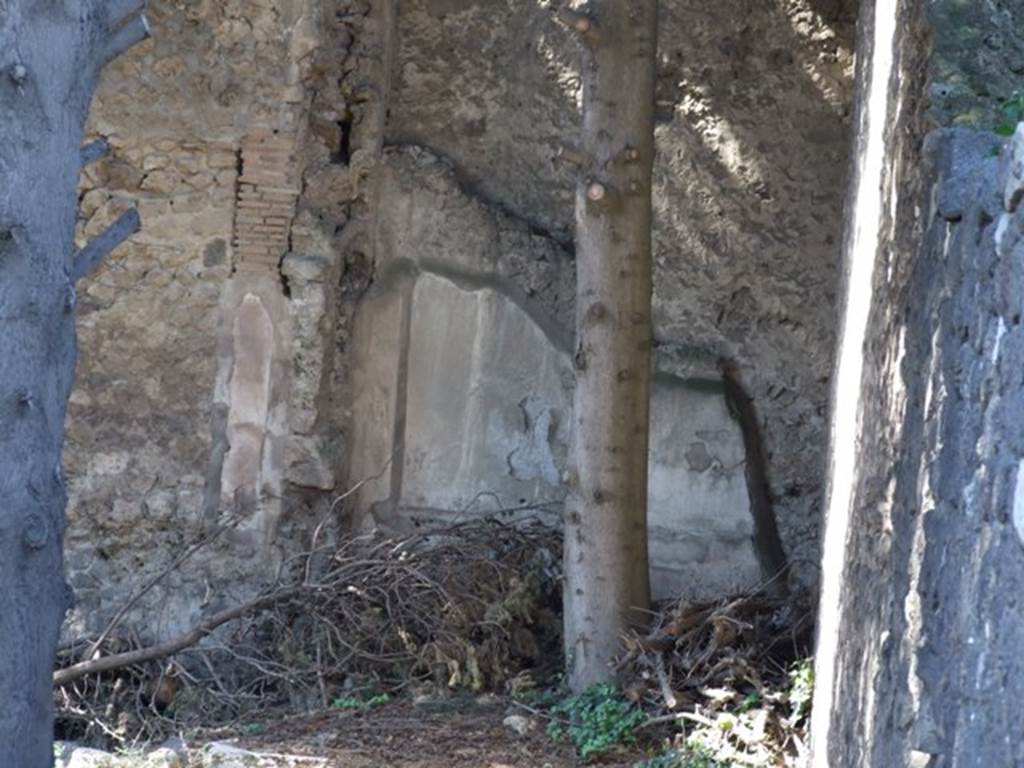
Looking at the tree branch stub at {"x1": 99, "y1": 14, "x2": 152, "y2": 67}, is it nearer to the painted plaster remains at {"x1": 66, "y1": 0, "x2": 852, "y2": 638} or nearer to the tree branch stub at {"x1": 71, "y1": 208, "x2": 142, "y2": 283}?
the tree branch stub at {"x1": 71, "y1": 208, "x2": 142, "y2": 283}

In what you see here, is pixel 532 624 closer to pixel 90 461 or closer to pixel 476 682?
pixel 476 682

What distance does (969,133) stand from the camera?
3.72m

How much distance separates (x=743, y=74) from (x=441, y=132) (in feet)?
4.91

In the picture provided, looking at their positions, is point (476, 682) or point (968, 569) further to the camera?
point (476, 682)

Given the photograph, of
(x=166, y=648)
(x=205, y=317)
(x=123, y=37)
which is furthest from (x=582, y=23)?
(x=166, y=648)

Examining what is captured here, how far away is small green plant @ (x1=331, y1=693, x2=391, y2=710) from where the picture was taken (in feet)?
23.6

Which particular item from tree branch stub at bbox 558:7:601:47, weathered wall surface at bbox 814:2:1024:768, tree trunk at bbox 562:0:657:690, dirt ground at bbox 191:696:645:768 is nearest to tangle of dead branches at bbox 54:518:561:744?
dirt ground at bbox 191:696:645:768

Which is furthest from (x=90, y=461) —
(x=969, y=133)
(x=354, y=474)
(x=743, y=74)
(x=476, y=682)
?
(x=969, y=133)

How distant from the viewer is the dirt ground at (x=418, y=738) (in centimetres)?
643

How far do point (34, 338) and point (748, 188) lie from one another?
466cm

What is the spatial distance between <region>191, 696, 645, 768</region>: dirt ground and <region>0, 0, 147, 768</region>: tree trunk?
99.6 inches

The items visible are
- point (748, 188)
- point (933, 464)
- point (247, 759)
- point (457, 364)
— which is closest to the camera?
point (933, 464)

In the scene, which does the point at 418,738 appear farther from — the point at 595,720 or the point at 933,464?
the point at 933,464

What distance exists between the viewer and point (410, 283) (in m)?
8.49
